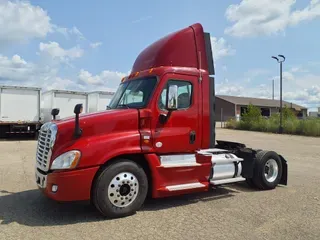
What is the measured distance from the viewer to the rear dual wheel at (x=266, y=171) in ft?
23.5

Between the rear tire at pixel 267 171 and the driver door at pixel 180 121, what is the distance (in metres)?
1.83

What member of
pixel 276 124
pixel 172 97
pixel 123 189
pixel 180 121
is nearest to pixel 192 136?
pixel 180 121

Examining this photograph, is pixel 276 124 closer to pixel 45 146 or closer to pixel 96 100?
pixel 96 100

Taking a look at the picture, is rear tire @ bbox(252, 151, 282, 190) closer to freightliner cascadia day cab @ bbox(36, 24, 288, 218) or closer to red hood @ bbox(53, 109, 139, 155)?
freightliner cascadia day cab @ bbox(36, 24, 288, 218)

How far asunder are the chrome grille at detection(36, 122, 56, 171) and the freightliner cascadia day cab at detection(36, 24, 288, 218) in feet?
0.06

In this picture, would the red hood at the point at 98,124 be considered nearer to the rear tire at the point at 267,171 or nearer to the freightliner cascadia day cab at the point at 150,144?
the freightliner cascadia day cab at the point at 150,144

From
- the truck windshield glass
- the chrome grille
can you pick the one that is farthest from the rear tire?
the chrome grille

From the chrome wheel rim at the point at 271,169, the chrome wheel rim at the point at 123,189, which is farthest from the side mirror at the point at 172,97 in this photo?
the chrome wheel rim at the point at 271,169

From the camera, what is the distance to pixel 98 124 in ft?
17.2

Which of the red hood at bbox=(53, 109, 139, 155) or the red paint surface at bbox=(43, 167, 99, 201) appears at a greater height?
the red hood at bbox=(53, 109, 139, 155)

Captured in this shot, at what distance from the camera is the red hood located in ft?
16.5

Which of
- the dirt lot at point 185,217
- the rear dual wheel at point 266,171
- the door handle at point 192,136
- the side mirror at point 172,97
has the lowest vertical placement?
the dirt lot at point 185,217

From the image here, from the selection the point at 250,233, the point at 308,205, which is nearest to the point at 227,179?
the point at 308,205

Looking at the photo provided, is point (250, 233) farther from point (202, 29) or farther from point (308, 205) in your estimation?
point (202, 29)
